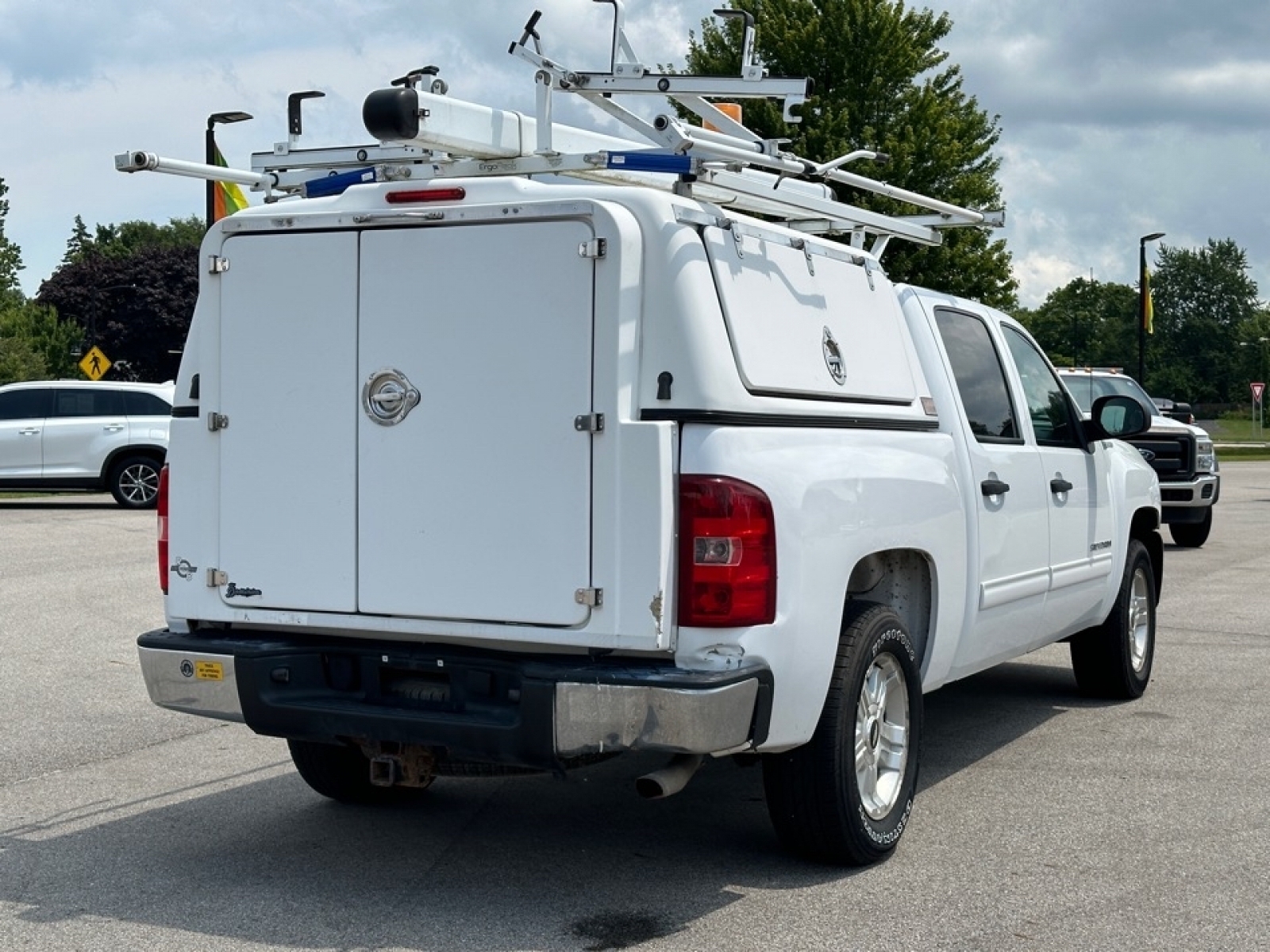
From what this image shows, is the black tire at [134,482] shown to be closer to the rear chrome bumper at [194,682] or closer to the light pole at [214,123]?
the light pole at [214,123]

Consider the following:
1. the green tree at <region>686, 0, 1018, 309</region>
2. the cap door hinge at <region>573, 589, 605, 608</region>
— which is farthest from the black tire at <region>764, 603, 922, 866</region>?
the green tree at <region>686, 0, 1018, 309</region>

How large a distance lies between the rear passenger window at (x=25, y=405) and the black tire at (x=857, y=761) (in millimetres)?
18786

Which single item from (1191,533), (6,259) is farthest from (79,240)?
(1191,533)

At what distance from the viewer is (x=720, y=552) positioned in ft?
15.9

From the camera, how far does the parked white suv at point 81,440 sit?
2222cm

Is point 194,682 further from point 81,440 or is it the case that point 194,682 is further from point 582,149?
point 81,440

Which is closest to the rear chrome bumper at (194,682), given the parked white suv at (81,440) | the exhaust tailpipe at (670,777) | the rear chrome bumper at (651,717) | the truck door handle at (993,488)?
the rear chrome bumper at (651,717)

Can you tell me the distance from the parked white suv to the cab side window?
53.8 ft

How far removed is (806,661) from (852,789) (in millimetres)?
548

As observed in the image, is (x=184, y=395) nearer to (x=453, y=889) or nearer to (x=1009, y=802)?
(x=453, y=889)

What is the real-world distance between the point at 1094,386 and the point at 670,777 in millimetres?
13223

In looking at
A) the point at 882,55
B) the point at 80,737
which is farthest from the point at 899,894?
the point at 882,55

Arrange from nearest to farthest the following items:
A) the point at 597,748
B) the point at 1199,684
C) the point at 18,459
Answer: the point at 597,748 < the point at 1199,684 < the point at 18,459

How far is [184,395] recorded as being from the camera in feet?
18.5
